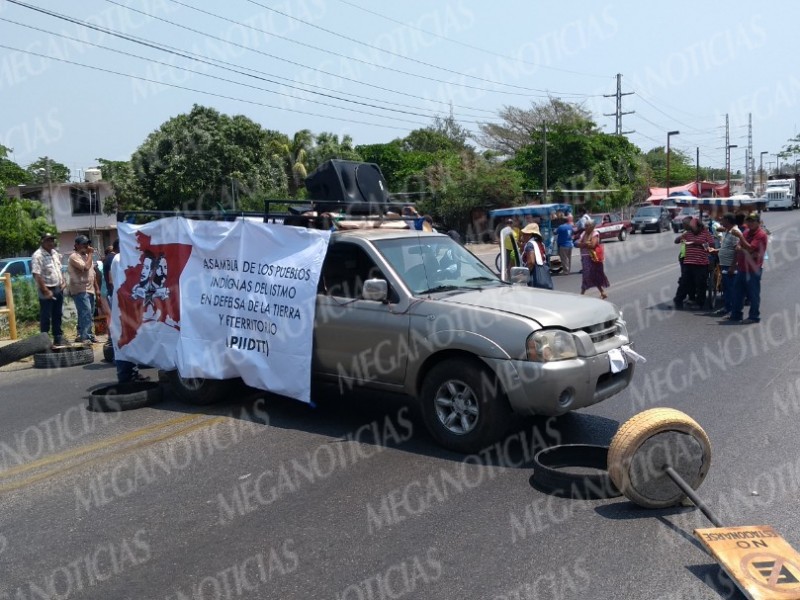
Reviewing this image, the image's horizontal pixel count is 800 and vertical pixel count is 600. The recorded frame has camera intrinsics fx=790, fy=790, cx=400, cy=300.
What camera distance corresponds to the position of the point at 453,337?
20.7ft

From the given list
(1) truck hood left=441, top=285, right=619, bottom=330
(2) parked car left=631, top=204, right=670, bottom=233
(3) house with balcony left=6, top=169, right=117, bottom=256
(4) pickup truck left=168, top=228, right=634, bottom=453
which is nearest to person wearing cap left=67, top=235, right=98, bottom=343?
(4) pickup truck left=168, top=228, right=634, bottom=453

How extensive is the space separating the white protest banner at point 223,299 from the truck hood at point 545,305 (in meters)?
1.55

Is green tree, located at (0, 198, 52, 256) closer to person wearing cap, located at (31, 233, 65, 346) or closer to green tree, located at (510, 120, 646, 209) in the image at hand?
person wearing cap, located at (31, 233, 65, 346)

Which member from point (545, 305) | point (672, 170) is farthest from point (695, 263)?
point (672, 170)

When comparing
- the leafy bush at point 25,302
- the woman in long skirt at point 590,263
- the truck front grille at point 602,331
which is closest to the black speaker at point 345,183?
the truck front grille at point 602,331

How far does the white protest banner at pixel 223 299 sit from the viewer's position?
7359 millimetres

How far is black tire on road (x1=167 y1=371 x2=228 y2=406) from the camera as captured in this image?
26.7 feet

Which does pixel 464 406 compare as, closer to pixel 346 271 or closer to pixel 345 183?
pixel 346 271

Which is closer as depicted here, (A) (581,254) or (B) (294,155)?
(A) (581,254)

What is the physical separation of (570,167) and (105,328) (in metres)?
42.6

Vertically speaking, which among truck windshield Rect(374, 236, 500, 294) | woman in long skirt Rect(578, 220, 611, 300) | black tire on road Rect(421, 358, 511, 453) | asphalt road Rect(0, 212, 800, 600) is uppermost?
truck windshield Rect(374, 236, 500, 294)

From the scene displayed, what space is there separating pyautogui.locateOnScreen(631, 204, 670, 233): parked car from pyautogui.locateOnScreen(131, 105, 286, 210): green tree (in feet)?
65.5

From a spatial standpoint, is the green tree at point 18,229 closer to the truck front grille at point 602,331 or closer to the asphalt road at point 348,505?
the asphalt road at point 348,505

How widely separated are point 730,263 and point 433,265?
317 inches
